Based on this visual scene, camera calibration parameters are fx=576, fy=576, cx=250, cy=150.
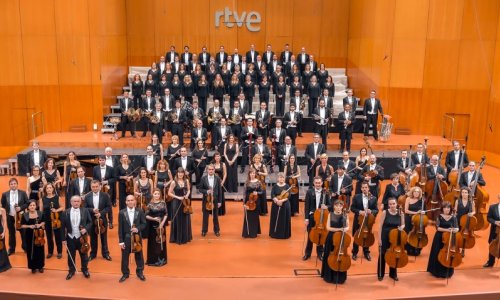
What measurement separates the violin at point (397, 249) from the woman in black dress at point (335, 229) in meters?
0.72

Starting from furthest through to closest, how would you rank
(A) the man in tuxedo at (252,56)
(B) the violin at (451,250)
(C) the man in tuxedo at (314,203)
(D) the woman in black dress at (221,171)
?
1. (A) the man in tuxedo at (252,56)
2. (D) the woman in black dress at (221,171)
3. (C) the man in tuxedo at (314,203)
4. (B) the violin at (451,250)

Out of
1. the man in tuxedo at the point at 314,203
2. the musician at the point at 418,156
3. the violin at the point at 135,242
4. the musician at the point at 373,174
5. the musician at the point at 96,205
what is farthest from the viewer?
the musician at the point at 418,156

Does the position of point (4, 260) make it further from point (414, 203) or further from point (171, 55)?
point (171, 55)

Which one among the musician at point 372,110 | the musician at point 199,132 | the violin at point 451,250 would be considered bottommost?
the violin at point 451,250

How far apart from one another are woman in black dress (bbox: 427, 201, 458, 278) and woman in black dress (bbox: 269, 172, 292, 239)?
9.16ft

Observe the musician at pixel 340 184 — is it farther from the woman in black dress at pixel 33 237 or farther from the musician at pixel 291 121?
the woman in black dress at pixel 33 237

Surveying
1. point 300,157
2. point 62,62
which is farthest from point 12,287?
point 62,62

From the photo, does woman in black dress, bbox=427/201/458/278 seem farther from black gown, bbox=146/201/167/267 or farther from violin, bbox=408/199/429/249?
black gown, bbox=146/201/167/267

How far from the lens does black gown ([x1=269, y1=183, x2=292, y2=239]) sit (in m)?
11.0

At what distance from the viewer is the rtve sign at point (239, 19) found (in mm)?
20562

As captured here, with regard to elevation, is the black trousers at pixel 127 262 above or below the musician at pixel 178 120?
below

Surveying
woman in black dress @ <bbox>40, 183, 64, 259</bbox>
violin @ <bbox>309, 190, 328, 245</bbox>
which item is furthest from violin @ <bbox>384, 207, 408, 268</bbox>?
woman in black dress @ <bbox>40, 183, 64, 259</bbox>

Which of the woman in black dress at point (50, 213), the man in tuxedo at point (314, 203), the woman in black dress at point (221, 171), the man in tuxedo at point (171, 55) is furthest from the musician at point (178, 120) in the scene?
the man in tuxedo at point (314, 203)

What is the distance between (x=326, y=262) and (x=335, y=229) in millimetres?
679
